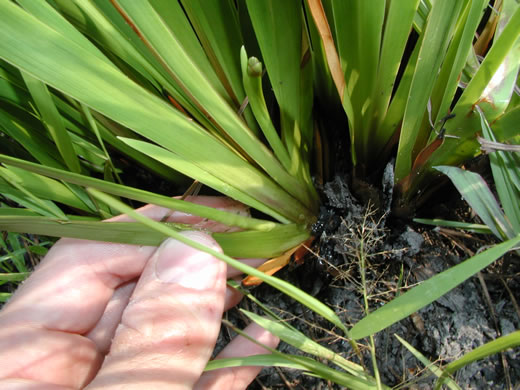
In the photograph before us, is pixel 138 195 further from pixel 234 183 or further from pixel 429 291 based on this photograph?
pixel 429 291

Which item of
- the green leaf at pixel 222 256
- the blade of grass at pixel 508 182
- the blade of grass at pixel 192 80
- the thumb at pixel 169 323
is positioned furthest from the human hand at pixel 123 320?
the blade of grass at pixel 508 182

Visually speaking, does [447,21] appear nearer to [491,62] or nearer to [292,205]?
[491,62]

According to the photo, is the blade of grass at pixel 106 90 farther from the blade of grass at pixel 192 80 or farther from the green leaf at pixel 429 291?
the green leaf at pixel 429 291

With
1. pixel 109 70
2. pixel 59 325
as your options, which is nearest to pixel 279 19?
pixel 109 70

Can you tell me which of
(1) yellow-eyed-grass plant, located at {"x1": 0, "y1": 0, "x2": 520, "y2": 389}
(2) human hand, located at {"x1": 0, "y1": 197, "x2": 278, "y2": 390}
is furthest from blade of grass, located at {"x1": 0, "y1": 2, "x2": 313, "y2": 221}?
(2) human hand, located at {"x1": 0, "y1": 197, "x2": 278, "y2": 390}

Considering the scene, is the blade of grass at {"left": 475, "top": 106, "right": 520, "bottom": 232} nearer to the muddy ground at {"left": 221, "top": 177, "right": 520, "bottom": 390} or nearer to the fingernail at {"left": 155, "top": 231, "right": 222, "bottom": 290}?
the muddy ground at {"left": 221, "top": 177, "right": 520, "bottom": 390}

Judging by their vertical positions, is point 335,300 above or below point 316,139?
below

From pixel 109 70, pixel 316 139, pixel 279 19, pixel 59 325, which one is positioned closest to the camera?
pixel 109 70
